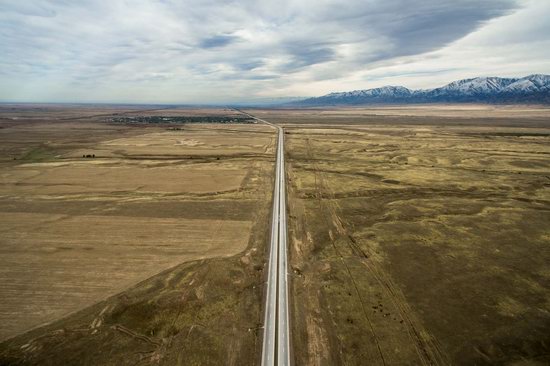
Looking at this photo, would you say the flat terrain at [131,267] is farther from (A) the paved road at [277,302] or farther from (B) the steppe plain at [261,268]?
(A) the paved road at [277,302]

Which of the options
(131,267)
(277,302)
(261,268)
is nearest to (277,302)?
(277,302)

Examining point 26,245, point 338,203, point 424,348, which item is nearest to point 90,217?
Result: point 26,245

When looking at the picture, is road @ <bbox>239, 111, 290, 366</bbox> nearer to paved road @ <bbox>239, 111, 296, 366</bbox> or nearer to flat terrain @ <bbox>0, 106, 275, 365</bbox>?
paved road @ <bbox>239, 111, 296, 366</bbox>

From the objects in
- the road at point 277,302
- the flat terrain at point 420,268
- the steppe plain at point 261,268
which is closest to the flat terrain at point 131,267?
the steppe plain at point 261,268

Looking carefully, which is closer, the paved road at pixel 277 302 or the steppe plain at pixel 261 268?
the paved road at pixel 277 302

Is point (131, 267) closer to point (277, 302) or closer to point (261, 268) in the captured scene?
point (261, 268)

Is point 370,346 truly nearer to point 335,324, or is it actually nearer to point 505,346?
point 335,324
